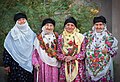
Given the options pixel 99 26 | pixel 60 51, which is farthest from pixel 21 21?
pixel 99 26

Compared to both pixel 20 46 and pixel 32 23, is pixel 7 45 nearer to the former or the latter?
pixel 20 46

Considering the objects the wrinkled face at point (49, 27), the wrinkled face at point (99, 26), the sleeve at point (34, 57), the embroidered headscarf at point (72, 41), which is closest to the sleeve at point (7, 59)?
the sleeve at point (34, 57)

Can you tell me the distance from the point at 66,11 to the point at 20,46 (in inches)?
75.2

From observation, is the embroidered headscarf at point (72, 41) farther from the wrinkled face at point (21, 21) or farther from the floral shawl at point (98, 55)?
the wrinkled face at point (21, 21)

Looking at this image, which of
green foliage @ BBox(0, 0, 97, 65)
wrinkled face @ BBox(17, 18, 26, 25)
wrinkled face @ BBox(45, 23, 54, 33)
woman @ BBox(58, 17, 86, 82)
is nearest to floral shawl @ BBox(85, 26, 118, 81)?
woman @ BBox(58, 17, 86, 82)

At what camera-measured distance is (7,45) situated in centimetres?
564

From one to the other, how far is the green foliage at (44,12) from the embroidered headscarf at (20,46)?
1.20 meters

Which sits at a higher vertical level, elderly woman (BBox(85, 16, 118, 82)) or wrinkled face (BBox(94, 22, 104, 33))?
wrinkled face (BBox(94, 22, 104, 33))

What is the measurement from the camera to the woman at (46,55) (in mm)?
5617

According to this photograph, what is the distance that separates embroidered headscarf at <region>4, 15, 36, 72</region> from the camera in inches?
222

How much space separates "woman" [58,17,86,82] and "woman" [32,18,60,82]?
0.41 ft

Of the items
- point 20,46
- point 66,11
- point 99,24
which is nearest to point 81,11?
point 66,11

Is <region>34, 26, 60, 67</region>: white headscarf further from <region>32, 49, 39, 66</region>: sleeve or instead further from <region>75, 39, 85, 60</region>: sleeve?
<region>75, 39, 85, 60</region>: sleeve

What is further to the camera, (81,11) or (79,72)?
(81,11)
